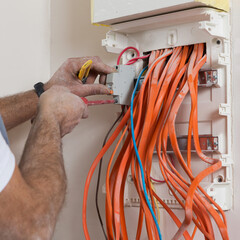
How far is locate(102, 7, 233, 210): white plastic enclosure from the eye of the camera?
131 centimetres

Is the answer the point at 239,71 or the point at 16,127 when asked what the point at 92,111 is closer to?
the point at 16,127

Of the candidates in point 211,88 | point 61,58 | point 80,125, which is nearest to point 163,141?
point 211,88

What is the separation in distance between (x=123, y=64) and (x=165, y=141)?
0.33m

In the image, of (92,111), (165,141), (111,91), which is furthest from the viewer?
(92,111)

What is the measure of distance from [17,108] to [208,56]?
0.64 metres

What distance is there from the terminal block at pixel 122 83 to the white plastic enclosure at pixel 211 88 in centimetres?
12

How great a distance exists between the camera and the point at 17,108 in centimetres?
150

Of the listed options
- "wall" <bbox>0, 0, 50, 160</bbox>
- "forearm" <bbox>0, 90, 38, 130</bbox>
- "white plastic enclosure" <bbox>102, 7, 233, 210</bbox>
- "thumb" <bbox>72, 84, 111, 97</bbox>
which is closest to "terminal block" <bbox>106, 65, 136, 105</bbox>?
"thumb" <bbox>72, 84, 111, 97</bbox>

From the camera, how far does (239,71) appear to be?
1339 millimetres

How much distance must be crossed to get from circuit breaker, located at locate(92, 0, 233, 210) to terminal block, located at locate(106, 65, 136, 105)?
0.13 meters

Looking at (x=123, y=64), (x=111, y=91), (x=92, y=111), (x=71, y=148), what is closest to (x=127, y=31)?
(x=123, y=64)

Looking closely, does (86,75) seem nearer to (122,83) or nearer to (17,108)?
(122,83)

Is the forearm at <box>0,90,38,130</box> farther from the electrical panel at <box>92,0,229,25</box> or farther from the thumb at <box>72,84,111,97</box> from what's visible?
the electrical panel at <box>92,0,229,25</box>

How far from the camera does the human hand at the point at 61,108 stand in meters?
1.17
